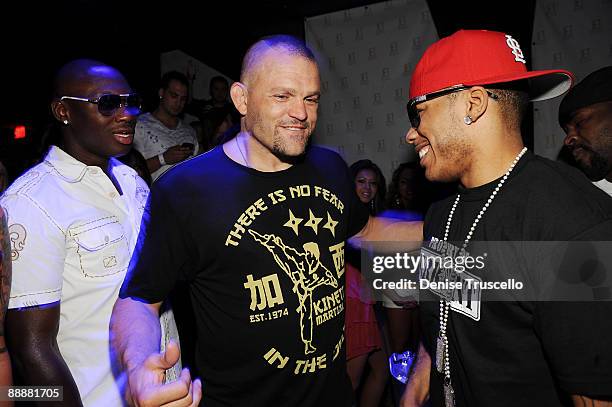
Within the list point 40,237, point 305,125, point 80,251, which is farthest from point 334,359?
point 40,237

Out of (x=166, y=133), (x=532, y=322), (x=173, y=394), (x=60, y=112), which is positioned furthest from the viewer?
(x=166, y=133)

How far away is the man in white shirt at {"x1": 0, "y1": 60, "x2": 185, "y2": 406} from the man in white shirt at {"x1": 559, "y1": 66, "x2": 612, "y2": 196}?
3063mm

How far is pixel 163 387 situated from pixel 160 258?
77 centimetres

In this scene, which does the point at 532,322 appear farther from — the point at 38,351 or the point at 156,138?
the point at 156,138

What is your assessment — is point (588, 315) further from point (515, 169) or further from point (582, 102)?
point (582, 102)

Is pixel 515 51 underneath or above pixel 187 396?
above

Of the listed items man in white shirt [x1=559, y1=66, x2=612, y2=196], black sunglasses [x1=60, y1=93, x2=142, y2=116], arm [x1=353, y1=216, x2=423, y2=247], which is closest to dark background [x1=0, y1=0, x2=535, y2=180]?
man in white shirt [x1=559, y1=66, x2=612, y2=196]

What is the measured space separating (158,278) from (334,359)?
35.2 inches

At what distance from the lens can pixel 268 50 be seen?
227 cm

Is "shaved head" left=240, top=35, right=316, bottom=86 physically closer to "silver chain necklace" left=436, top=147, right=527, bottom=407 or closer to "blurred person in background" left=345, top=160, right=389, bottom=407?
"silver chain necklace" left=436, top=147, right=527, bottom=407

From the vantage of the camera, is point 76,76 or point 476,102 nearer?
point 476,102

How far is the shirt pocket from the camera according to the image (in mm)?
2244

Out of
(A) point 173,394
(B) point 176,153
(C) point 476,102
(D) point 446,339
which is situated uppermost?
(C) point 476,102

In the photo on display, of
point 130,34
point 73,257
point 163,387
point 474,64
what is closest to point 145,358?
point 163,387
